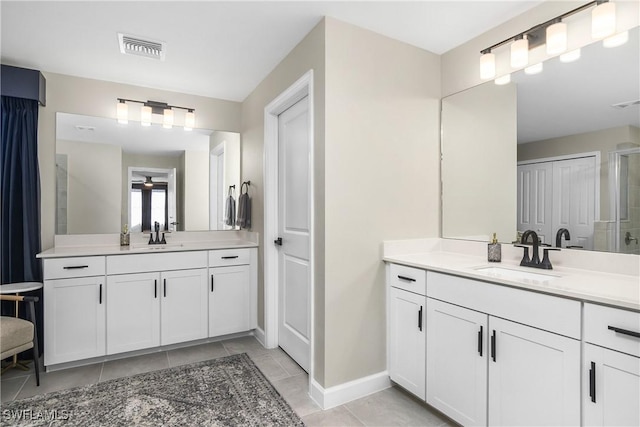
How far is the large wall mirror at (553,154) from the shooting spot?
5.49ft

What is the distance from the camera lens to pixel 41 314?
2.72 meters

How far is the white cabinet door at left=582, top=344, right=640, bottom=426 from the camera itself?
1.16m

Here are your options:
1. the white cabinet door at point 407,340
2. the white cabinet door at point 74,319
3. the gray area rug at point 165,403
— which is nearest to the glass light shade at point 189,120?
the white cabinet door at point 74,319

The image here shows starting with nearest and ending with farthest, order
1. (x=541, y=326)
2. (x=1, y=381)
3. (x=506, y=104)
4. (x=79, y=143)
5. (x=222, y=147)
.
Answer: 1. (x=541, y=326)
2. (x=506, y=104)
3. (x=1, y=381)
4. (x=79, y=143)
5. (x=222, y=147)

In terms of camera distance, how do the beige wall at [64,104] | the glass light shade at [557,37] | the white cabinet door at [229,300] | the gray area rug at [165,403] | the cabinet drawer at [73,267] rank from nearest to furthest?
the glass light shade at [557,37] → the gray area rug at [165,403] → the cabinet drawer at [73,267] → the beige wall at [64,104] → the white cabinet door at [229,300]

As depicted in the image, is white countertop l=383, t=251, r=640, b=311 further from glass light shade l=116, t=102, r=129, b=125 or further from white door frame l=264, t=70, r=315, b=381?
glass light shade l=116, t=102, r=129, b=125

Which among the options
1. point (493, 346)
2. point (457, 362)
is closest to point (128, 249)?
point (457, 362)

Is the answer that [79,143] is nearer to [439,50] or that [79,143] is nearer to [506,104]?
[439,50]

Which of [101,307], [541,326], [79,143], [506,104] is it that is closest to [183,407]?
[101,307]

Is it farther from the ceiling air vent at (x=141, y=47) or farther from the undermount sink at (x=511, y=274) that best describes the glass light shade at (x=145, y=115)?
the undermount sink at (x=511, y=274)

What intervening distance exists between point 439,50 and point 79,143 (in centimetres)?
313

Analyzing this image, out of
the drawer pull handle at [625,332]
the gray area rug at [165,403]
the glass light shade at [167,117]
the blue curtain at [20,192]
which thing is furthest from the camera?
the glass light shade at [167,117]

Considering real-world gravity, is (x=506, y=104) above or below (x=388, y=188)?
above

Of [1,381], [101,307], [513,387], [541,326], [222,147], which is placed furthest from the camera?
[222,147]
